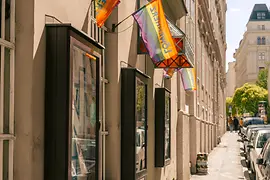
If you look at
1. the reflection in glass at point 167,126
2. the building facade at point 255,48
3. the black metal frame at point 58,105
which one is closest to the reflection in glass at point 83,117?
the black metal frame at point 58,105

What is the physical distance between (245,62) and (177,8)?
123429 millimetres

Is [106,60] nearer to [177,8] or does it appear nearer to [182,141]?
[177,8]

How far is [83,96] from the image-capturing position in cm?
510

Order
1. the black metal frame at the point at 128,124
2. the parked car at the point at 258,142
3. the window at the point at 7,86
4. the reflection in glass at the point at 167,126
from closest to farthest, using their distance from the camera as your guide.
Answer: the window at the point at 7,86
the black metal frame at the point at 128,124
the reflection in glass at the point at 167,126
the parked car at the point at 258,142

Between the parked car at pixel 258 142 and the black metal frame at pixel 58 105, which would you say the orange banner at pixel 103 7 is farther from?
the parked car at pixel 258 142

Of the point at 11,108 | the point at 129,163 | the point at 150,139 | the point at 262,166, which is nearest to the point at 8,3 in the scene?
the point at 11,108

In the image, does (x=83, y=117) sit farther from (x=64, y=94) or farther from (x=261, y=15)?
(x=261, y=15)

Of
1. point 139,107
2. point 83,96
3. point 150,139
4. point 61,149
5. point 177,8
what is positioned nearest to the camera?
point 61,149

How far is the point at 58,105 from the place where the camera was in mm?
4391

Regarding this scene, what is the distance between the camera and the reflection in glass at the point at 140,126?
783 centimetres

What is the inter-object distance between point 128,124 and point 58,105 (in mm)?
2884

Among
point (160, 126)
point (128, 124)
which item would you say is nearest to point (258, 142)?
point (160, 126)

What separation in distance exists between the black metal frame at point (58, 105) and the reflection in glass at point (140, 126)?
3232 mm

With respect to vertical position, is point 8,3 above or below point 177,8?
below
